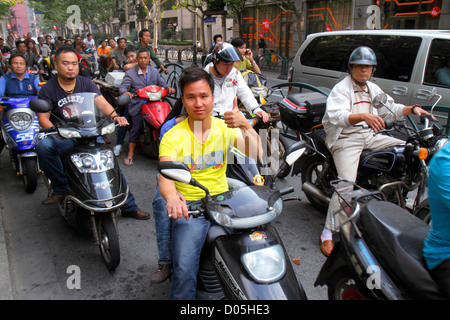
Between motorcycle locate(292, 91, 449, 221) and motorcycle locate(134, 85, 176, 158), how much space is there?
248 cm

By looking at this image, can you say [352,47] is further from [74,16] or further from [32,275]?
[32,275]

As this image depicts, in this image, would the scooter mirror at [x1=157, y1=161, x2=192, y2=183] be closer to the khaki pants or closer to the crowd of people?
the crowd of people

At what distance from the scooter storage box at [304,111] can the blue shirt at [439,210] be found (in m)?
2.47

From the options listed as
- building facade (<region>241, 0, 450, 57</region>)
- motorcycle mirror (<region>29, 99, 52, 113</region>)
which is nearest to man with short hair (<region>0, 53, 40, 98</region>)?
motorcycle mirror (<region>29, 99, 52, 113</region>)

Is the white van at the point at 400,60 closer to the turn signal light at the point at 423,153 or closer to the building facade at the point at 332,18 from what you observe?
the turn signal light at the point at 423,153

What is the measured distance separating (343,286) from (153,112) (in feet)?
13.6

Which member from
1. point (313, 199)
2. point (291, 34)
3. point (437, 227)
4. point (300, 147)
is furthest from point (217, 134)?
point (291, 34)

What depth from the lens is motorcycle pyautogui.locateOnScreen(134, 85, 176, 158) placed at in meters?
5.54

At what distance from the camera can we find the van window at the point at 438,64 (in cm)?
502

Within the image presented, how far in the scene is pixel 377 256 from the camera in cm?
191

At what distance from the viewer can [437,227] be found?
5.70 ft

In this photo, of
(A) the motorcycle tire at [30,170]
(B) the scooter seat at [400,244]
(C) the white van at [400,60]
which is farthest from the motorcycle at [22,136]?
(C) the white van at [400,60]

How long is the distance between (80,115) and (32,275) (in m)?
1.44

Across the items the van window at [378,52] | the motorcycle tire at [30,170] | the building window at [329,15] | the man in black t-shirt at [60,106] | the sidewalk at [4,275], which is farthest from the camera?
the building window at [329,15]
